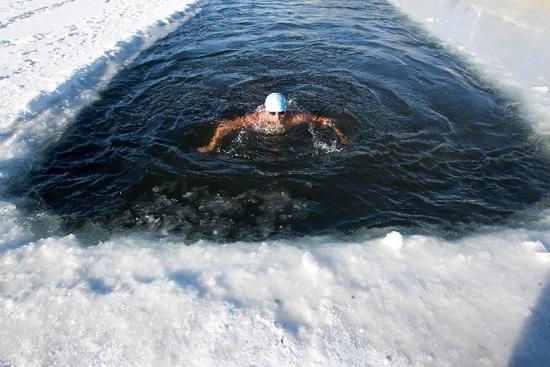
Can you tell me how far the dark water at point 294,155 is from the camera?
4.78 meters

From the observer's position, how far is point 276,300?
363 cm

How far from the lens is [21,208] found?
15.8ft

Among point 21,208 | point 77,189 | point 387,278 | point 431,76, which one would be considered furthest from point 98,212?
point 431,76

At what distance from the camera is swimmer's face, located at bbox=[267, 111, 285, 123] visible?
6.10 m

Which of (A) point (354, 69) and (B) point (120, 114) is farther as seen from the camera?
(A) point (354, 69)

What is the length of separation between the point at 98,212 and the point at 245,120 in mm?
2767

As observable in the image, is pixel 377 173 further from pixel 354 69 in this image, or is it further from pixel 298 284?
pixel 354 69

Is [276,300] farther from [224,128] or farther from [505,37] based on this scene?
[505,37]

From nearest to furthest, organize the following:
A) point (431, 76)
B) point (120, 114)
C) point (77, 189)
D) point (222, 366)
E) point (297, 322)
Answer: point (222, 366), point (297, 322), point (77, 189), point (120, 114), point (431, 76)

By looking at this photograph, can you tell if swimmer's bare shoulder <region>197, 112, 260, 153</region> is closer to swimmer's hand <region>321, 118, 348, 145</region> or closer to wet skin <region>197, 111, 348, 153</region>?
wet skin <region>197, 111, 348, 153</region>

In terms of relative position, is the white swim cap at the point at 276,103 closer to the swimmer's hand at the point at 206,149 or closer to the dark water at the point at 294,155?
the dark water at the point at 294,155

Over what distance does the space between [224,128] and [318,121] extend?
62.7 inches

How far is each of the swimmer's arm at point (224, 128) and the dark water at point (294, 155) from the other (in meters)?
0.13

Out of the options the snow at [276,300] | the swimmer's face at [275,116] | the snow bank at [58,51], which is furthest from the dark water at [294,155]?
the snow bank at [58,51]
